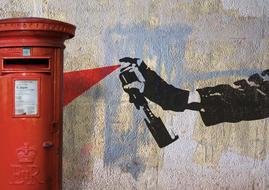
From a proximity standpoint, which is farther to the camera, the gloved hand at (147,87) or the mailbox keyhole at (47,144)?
the gloved hand at (147,87)

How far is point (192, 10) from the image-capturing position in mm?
4715

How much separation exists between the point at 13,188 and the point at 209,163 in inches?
93.2

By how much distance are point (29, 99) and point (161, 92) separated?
199 centimetres

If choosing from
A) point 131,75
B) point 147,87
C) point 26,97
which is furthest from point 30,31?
point 147,87

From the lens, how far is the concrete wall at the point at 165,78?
15.3 ft

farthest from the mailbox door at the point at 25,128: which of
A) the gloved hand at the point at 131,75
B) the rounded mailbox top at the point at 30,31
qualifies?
the gloved hand at the point at 131,75

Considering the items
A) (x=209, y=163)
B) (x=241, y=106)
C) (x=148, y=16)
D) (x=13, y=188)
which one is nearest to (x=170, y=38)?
(x=148, y=16)

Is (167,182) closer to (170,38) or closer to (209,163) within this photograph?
(209,163)

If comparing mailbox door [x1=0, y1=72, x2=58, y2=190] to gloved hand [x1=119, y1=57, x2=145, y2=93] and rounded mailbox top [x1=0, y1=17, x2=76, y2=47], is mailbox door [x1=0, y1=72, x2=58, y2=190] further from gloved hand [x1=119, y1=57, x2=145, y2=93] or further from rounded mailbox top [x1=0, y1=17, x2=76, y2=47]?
gloved hand [x1=119, y1=57, x2=145, y2=93]

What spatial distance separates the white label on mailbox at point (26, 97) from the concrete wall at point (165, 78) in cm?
162

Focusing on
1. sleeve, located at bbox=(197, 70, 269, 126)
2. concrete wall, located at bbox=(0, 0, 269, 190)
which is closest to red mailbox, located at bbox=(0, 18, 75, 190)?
concrete wall, located at bbox=(0, 0, 269, 190)

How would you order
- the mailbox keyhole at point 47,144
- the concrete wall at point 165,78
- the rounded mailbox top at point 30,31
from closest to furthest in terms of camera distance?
the rounded mailbox top at point 30,31 → the mailbox keyhole at point 47,144 → the concrete wall at point 165,78

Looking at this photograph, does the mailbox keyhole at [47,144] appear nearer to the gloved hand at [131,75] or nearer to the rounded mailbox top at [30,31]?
the rounded mailbox top at [30,31]

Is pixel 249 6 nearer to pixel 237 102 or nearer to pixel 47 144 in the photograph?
pixel 237 102
